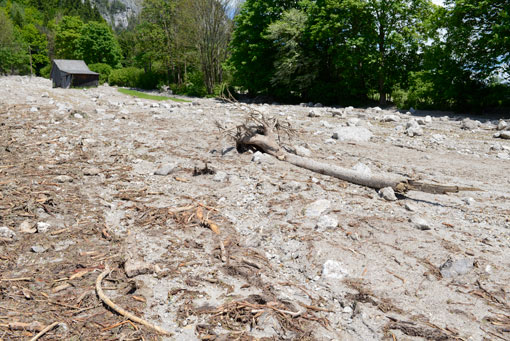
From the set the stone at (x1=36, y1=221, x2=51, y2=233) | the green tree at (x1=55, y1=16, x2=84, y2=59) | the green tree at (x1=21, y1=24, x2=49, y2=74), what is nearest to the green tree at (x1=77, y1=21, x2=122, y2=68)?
the green tree at (x1=55, y1=16, x2=84, y2=59)

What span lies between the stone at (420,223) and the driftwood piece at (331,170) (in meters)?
0.92

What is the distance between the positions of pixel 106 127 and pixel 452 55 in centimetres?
1751

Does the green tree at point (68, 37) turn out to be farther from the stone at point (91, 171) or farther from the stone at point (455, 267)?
the stone at point (455, 267)

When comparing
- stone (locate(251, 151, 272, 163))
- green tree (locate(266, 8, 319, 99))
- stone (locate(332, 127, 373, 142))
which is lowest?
stone (locate(251, 151, 272, 163))

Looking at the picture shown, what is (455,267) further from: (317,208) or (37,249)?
(37,249)

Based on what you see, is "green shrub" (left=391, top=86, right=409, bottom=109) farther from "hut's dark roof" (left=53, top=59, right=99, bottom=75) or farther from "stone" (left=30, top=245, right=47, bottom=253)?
"hut's dark roof" (left=53, top=59, right=99, bottom=75)

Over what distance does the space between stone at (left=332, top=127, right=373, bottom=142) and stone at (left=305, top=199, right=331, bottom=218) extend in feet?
15.1

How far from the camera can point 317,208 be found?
516cm

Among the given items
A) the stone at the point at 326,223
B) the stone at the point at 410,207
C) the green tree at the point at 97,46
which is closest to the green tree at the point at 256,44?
the stone at the point at 410,207

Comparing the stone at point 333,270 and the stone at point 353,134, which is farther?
the stone at point 353,134

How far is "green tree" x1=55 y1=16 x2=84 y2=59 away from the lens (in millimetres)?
69375

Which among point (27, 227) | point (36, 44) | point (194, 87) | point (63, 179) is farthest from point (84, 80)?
point (36, 44)

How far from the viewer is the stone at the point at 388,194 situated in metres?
5.54

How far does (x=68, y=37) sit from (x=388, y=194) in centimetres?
8138
